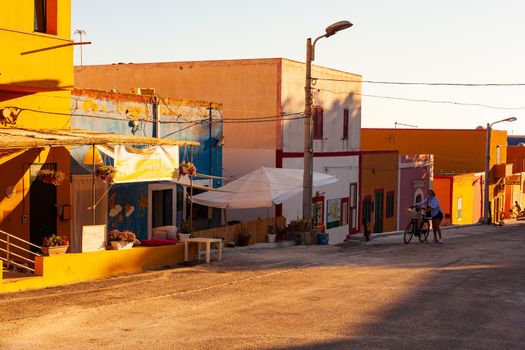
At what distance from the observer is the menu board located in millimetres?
16062

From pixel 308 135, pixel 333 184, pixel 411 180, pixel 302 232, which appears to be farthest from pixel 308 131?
pixel 411 180

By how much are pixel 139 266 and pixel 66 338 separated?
6481mm

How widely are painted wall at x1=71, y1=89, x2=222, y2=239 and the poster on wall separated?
9596 millimetres

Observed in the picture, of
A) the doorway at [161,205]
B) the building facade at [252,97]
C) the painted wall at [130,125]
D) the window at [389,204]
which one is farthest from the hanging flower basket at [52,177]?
the window at [389,204]

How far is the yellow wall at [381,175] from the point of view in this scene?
→ 37.8m

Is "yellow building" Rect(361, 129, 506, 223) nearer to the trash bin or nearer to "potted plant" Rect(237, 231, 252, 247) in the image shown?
the trash bin

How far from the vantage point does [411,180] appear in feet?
143

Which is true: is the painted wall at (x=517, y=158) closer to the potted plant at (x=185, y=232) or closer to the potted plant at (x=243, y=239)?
the potted plant at (x=243, y=239)

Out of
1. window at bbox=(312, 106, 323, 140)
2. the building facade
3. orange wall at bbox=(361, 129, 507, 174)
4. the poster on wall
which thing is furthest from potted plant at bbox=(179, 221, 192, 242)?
orange wall at bbox=(361, 129, 507, 174)

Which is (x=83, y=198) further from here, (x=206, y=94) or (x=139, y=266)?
(x=206, y=94)

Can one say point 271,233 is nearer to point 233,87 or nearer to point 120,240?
point 120,240

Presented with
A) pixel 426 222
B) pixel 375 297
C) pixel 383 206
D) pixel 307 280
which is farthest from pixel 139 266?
pixel 383 206

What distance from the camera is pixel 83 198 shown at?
1903cm

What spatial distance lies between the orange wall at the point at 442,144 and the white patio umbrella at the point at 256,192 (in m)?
36.2
